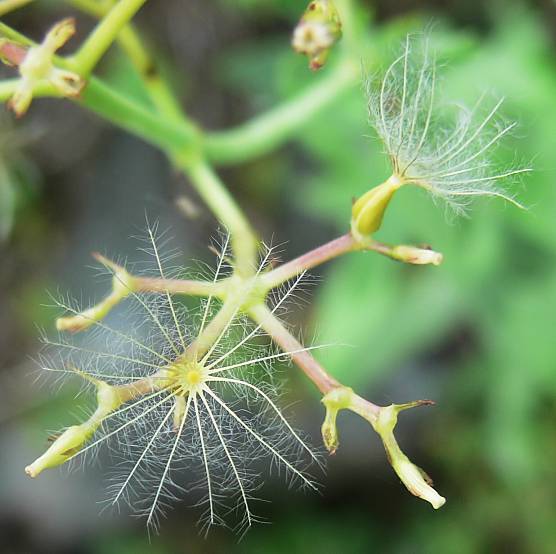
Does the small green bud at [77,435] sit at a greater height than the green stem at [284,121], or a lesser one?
lesser

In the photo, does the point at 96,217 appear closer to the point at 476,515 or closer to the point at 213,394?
the point at 476,515

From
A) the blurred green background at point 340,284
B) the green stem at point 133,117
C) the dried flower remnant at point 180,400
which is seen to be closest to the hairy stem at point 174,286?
the dried flower remnant at point 180,400

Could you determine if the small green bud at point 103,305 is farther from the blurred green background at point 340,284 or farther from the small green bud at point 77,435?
the blurred green background at point 340,284

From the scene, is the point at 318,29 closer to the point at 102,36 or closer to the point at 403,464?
the point at 102,36

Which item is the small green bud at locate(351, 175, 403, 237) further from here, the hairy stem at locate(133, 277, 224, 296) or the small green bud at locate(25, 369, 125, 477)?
the small green bud at locate(25, 369, 125, 477)

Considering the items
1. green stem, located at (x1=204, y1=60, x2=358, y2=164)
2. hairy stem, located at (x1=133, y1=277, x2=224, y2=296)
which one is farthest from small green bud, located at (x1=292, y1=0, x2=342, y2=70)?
green stem, located at (x1=204, y1=60, x2=358, y2=164)

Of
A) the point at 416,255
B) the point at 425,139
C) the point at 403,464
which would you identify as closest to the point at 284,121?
the point at 425,139
